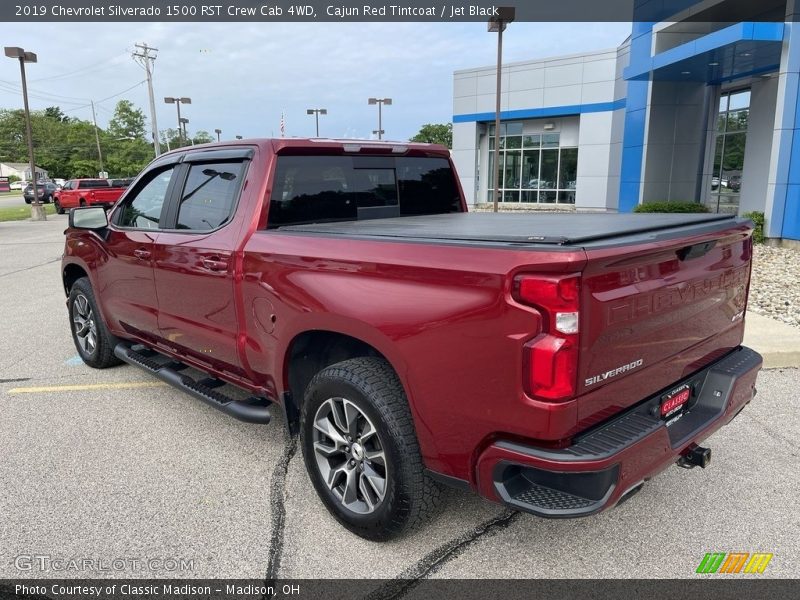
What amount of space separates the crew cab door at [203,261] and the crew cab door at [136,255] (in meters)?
0.17

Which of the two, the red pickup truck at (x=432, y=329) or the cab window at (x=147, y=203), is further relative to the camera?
the cab window at (x=147, y=203)

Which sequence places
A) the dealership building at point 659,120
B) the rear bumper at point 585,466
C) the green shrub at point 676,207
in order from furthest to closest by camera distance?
the green shrub at point 676,207
the dealership building at point 659,120
the rear bumper at point 585,466

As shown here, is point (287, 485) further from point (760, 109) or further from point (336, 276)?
point (760, 109)

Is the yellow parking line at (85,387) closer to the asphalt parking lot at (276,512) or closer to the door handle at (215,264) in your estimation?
the asphalt parking lot at (276,512)

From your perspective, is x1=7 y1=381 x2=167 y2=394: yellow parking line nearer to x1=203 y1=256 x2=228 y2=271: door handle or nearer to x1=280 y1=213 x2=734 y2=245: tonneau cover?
x1=203 y1=256 x2=228 y2=271: door handle

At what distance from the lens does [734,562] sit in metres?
2.72

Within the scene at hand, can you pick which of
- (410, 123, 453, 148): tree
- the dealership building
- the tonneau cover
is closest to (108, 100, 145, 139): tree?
(410, 123, 453, 148): tree

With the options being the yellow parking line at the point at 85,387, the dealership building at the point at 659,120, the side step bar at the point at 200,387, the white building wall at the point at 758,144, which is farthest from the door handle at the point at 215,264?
the white building wall at the point at 758,144

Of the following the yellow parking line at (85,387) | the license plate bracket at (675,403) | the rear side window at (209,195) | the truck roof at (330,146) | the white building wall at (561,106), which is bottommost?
→ the yellow parking line at (85,387)

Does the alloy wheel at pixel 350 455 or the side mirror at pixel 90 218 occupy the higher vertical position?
the side mirror at pixel 90 218

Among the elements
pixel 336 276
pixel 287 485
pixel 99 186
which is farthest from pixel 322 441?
pixel 99 186

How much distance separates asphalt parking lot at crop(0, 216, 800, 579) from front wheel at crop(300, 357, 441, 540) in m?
0.18

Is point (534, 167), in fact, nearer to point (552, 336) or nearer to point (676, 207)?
point (676, 207)

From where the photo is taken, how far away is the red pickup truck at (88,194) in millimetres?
31984
